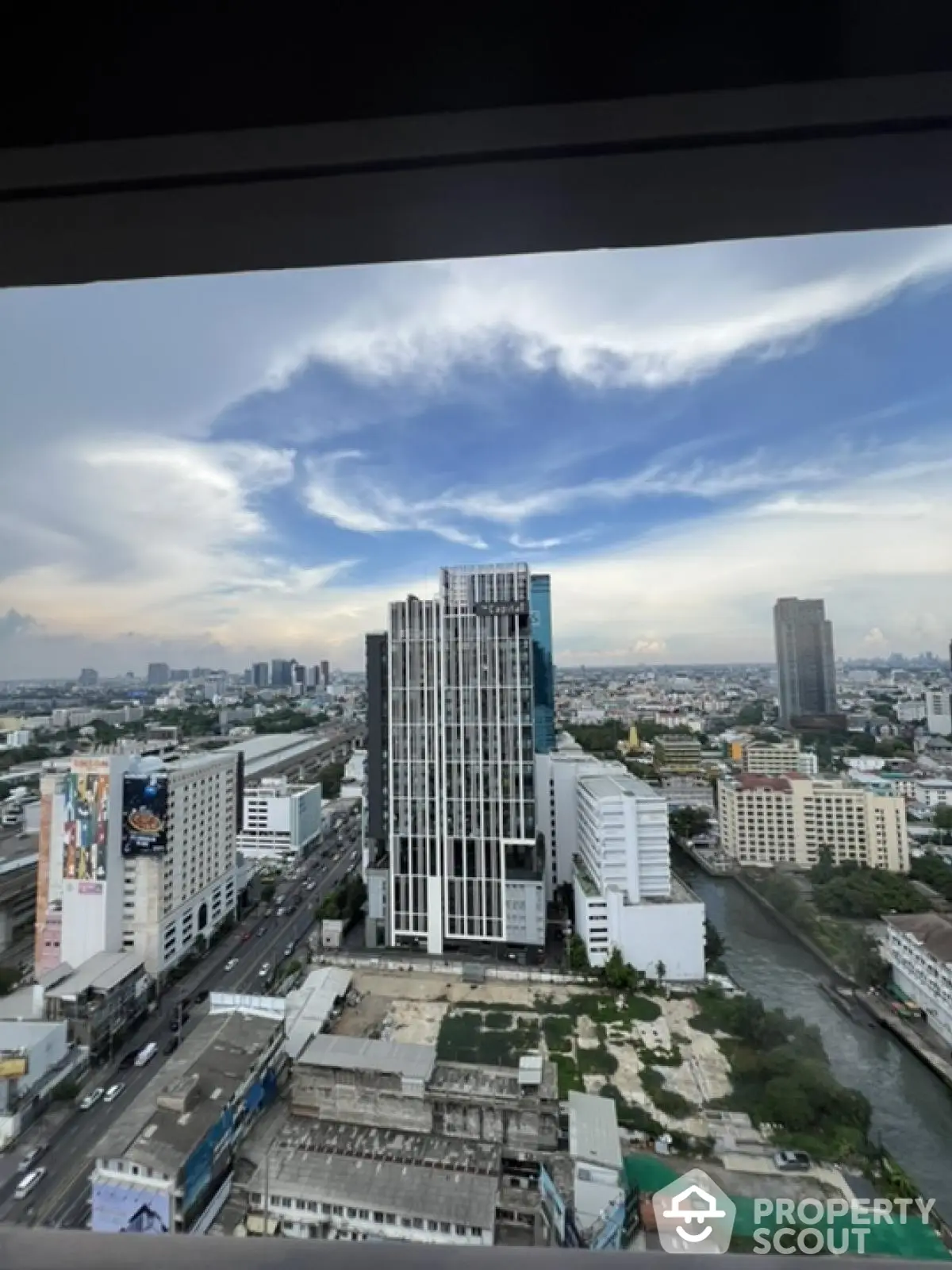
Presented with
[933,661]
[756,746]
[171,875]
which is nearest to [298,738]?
[171,875]

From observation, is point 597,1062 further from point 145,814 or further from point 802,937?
point 145,814

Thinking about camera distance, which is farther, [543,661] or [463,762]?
[463,762]

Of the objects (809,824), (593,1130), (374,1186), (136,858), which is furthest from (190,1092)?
(809,824)

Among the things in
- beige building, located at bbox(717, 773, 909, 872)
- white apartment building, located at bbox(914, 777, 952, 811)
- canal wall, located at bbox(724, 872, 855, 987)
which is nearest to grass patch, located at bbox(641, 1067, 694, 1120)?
canal wall, located at bbox(724, 872, 855, 987)

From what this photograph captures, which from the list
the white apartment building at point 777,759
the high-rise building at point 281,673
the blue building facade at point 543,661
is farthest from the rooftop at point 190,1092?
the white apartment building at point 777,759

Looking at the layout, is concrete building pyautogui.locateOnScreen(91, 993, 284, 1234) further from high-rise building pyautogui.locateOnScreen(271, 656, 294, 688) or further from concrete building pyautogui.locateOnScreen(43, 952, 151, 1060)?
high-rise building pyautogui.locateOnScreen(271, 656, 294, 688)

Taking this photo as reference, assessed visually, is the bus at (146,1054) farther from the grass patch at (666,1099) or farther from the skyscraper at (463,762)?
the grass patch at (666,1099)
